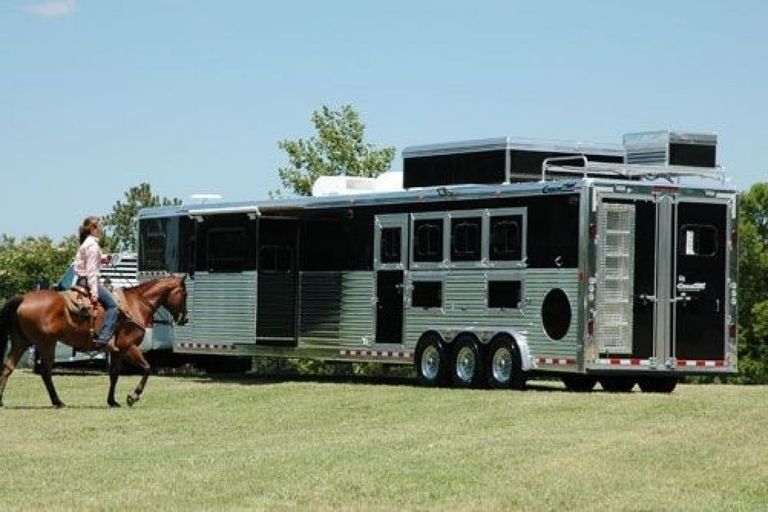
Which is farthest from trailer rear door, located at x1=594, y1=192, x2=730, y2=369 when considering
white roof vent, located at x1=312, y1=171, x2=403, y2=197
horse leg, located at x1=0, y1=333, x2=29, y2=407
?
horse leg, located at x1=0, y1=333, x2=29, y2=407

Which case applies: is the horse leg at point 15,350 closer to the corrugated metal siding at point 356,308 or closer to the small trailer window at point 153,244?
the corrugated metal siding at point 356,308

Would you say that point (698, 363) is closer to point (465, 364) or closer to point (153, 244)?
point (465, 364)

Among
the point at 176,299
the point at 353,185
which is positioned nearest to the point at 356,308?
the point at 353,185

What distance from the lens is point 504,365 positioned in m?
26.4

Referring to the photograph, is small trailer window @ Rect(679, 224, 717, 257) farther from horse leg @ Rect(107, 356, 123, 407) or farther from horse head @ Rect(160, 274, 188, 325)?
horse leg @ Rect(107, 356, 123, 407)

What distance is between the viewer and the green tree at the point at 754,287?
79500 mm

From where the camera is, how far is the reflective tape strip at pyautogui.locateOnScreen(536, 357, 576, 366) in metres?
25.3

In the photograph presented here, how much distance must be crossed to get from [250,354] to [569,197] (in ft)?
27.5

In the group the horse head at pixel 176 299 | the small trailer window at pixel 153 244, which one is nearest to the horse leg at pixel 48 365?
the horse head at pixel 176 299

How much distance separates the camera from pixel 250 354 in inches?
1249

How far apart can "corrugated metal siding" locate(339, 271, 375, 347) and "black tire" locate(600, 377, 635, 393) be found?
3.68m

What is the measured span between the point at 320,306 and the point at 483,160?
4.43 m

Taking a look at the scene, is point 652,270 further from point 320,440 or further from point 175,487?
point 175,487

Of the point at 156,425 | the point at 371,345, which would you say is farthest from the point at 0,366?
the point at 371,345
